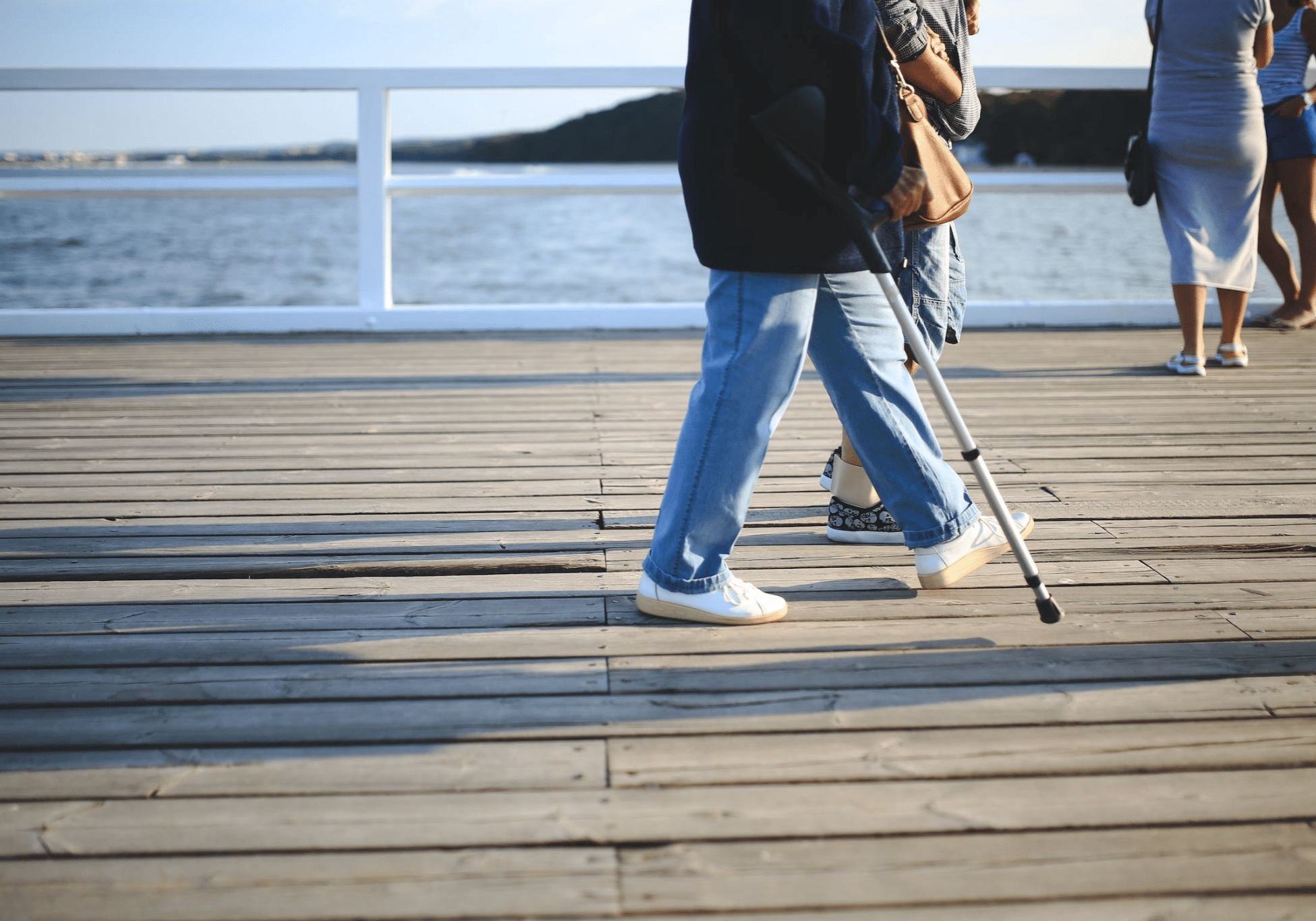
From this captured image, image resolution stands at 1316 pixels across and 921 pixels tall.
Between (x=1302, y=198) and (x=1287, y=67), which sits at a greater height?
(x=1287, y=67)

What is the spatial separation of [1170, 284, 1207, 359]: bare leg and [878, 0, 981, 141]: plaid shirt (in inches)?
90.2

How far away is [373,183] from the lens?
5.14 meters

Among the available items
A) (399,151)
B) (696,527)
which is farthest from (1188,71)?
(399,151)

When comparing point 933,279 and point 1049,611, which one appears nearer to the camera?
point 1049,611

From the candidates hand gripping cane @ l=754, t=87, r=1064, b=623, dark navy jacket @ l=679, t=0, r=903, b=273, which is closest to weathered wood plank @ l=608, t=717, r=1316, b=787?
hand gripping cane @ l=754, t=87, r=1064, b=623

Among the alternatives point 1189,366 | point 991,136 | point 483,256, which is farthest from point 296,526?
point 991,136

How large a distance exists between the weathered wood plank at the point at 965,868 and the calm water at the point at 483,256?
1067 cm

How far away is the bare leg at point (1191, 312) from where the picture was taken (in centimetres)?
406

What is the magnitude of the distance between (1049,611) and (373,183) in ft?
13.8

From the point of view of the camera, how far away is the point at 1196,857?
1.21 m

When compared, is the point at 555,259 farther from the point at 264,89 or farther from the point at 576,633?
the point at 576,633

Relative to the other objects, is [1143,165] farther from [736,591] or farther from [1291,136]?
[736,591]

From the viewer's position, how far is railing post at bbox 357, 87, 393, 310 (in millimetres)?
5082

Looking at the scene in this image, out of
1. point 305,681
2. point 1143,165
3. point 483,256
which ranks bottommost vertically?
point 483,256
